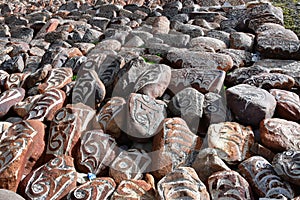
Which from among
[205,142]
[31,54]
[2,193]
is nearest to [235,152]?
[205,142]

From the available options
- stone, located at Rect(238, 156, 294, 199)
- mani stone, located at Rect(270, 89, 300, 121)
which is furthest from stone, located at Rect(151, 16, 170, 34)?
stone, located at Rect(238, 156, 294, 199)

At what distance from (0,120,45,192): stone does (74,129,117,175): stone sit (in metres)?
0.30

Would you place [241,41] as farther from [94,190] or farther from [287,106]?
[94,190]

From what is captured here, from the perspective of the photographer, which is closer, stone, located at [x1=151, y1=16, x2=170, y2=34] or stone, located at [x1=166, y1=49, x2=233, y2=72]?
stone, located at [x1=166, y1=49, x2=233, y2=72]

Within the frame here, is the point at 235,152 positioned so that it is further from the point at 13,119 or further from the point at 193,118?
the point at 13,119

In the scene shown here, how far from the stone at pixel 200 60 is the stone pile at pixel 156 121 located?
0.04 ft

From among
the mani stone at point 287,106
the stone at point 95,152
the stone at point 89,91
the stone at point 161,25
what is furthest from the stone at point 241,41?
the stone at point 95,152

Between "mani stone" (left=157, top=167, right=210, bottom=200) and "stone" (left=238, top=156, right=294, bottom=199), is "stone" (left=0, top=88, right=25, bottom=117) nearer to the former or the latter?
"mani stone" (left=157, top=167, right=210, bottom=200)

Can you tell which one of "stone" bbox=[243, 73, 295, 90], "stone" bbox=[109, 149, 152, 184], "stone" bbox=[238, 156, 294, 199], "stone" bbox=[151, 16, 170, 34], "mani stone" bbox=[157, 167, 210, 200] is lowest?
"stone" bbox=[109, 149, 152, 184]

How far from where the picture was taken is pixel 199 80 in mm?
3443

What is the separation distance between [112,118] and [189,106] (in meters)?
0.62

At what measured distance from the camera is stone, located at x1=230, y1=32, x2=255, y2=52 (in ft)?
14.9

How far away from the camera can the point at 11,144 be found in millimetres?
2836

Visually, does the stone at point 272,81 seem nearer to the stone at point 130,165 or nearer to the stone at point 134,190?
the stone at point 130,165
